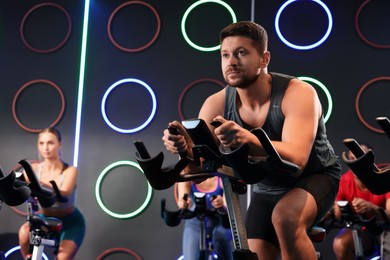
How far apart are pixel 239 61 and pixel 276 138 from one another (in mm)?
428

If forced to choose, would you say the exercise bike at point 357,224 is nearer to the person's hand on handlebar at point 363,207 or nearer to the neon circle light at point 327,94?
the person's hand on handlebar at point 363,207

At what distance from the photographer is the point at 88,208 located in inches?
235

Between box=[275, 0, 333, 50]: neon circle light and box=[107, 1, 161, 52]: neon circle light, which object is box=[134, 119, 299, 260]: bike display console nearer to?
box=[275, 0, 333, 50]: neon circle light

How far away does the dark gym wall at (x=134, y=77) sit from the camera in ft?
18.6

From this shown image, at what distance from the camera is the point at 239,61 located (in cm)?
238

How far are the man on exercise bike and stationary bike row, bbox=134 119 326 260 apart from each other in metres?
0.10

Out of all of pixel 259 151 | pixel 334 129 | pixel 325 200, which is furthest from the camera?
pixel 334 129

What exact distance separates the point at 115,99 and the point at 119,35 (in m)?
0.75

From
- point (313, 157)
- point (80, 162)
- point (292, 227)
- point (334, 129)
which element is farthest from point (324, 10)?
point (292, 227)

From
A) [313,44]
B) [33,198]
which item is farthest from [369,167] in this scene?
[313,44]

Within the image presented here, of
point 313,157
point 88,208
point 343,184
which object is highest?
point 313,157

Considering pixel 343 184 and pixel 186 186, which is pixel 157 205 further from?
pixel 343 184

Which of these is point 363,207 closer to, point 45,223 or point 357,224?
point 357,224

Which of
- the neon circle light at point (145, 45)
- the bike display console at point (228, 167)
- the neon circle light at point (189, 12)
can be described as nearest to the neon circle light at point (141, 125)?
the neon circle light at point (145, 45)
